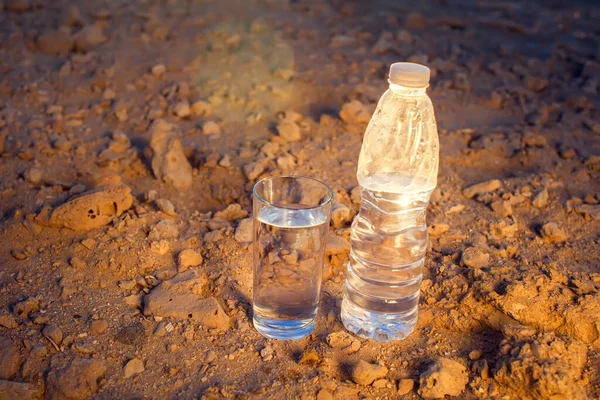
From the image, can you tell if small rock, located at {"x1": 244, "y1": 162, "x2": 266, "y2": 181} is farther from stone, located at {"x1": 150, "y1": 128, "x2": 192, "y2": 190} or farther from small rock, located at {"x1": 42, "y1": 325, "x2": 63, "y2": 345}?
small rock, located at {"x1": 42, "y1": 325, "x2": 63, "y2": 345}

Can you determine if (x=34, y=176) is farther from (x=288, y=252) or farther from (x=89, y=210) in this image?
(x=288, y=252)

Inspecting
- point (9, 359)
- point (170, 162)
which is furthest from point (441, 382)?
point (170, 162)

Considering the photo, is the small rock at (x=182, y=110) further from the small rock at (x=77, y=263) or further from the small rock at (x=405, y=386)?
the small rock at (x=405, y=386)

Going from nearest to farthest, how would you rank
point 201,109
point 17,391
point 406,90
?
point 17,391, point 406,90, point 201,109

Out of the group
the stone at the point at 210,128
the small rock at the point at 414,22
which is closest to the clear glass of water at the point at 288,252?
the stone at the point at 210,128

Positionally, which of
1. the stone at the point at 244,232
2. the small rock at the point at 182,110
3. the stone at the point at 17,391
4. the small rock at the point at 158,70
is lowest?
the stone at the point at 17,391

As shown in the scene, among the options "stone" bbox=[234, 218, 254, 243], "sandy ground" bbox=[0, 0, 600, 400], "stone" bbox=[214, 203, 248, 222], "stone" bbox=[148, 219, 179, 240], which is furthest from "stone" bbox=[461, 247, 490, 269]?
"stone" bbox=[148, 219, 179, 240]
